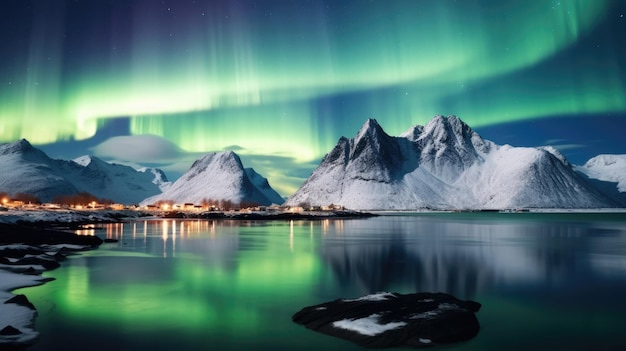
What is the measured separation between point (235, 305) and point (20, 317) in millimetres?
9770

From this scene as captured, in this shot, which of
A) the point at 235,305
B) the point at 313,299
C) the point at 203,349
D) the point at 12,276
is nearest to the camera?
the point at 203,349

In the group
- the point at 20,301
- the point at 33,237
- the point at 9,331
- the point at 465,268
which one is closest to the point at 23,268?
the point at 20,301

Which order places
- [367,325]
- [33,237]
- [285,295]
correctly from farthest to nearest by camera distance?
1. [33,237]
2. [285,295]
3. [367,325]

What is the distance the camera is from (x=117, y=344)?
16.9 meters

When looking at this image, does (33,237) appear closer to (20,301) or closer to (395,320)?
(20,301)

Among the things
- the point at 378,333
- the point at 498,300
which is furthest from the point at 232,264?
the point at 378,333

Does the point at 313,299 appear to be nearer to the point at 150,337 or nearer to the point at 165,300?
the point at 165,300

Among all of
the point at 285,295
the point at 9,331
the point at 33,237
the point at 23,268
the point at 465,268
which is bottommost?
the point at 465,268

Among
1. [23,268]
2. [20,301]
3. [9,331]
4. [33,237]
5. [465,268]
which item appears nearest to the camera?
[9,331]

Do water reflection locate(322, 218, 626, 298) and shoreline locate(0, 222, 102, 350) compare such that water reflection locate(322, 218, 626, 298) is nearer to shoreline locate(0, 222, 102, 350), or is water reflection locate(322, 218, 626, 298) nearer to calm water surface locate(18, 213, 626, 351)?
calm water surface locate(18, 213, 626, 351)

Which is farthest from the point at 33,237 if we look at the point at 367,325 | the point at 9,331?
the point at 367,325

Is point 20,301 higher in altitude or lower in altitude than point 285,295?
higher

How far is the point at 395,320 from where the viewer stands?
705 inches

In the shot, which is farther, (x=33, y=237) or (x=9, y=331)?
(x=33, y=237)
